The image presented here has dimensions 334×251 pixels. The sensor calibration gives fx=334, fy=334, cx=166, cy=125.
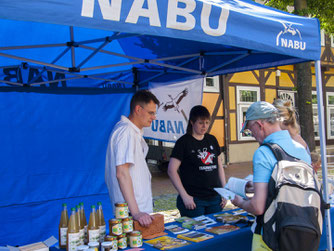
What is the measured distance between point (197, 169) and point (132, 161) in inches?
40.3

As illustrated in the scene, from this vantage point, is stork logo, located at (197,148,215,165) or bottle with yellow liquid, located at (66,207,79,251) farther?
stork logo, located at (197,148,215,165)

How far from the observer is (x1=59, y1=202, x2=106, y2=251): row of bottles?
195 centimetres

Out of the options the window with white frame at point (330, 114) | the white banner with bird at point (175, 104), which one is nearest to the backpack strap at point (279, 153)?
the white banner with bird at point (175, 104)

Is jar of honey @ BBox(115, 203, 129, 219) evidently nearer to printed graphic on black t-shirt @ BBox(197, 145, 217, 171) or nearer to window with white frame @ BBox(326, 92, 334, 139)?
printed graphic on black t-shirt @ BBox(197, 145, 217, 171)

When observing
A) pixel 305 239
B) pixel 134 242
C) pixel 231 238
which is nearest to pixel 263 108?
pixel 305 239

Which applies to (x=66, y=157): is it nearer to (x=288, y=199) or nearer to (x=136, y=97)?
(x=136, y=97)

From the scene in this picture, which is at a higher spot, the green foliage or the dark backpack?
the green foliage

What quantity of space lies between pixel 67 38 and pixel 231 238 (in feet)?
9.11

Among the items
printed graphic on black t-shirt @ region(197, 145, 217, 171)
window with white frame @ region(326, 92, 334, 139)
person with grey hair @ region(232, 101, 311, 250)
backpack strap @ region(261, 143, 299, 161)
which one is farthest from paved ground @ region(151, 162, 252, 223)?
window with white frame @ region(326, 92, 334, 139)

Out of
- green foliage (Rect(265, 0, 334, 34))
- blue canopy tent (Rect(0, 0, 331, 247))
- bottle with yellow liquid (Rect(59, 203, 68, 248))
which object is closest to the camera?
bottle with yellow liquid (Rect(59, 203, 68, 248))

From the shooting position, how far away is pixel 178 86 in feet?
14.6

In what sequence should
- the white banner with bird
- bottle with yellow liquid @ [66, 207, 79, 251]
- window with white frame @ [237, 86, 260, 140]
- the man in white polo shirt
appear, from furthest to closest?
window with white frame @ [237, 86, 260, 140] → the white banner with bird → the man in white polo shirt → bottle with yellow liquid @ [66, 207, 79, 251]

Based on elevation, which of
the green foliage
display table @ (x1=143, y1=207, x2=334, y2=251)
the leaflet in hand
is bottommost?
display table @ (x1=143, y1=207, x2=334, y2=251)

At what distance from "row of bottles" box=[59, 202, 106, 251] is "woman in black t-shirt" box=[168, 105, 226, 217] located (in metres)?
1.18
